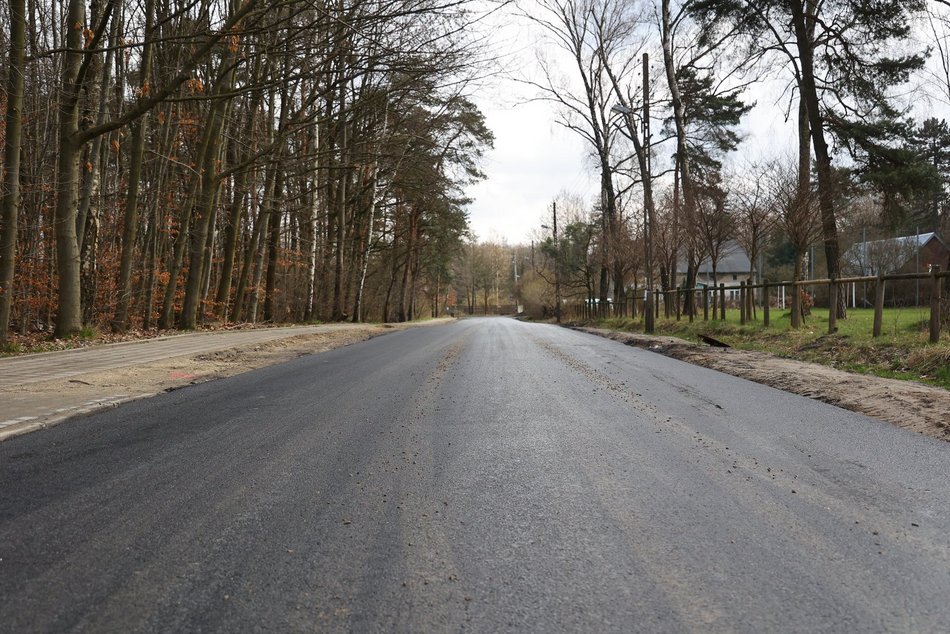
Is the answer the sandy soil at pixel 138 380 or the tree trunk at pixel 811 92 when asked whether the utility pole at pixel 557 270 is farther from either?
the sandy soil at pixel 138 380

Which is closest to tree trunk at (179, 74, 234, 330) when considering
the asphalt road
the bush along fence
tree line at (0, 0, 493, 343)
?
tree line at (0, 0, 493, 343)

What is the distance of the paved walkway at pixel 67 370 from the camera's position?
19.8 feet

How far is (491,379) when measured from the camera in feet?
29.8

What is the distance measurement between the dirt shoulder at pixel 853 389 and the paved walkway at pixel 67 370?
7895 millimetres

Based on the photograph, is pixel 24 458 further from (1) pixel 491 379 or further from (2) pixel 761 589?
(1) pixel 491 379

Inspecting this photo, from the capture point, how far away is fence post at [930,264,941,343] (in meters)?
10.1

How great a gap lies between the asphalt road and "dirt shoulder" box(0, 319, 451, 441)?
0.54 metres

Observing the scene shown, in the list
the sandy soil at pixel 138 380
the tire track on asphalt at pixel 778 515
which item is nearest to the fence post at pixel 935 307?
the tire track on asphalt at pixel 778 515

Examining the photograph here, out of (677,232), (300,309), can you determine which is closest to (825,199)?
(677,232)

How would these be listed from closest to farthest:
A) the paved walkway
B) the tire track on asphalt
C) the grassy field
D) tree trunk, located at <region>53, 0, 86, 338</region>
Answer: the tire track on asphalt
the paved walkway
the grassy field
tree trunk, located at <region>53, 0, 86, 338</region>

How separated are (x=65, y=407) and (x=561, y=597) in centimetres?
599

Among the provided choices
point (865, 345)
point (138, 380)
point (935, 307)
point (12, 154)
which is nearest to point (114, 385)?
point (138, 380)

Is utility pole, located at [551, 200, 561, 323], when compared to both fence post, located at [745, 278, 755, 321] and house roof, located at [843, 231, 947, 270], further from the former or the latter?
fence post, located at [745, 278, 755, 321]

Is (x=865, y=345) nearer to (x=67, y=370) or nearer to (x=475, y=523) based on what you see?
(x=475, y=523)
